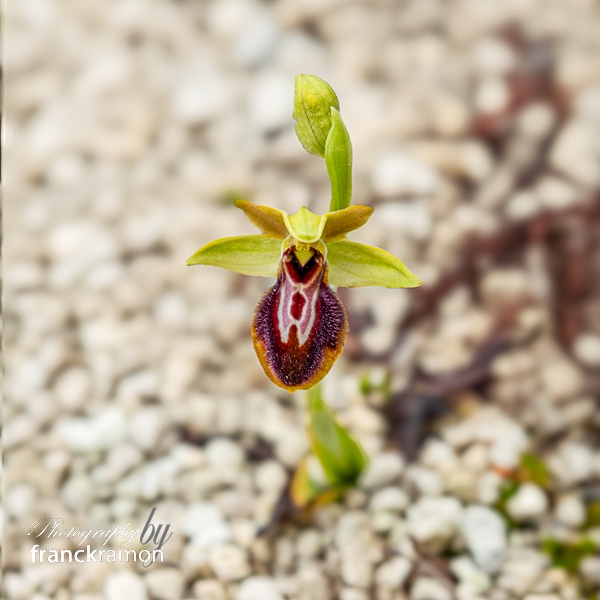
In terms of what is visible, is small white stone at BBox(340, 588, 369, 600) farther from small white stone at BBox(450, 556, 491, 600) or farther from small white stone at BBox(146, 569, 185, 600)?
small white stone at BBox(146, 569, 185, 600)

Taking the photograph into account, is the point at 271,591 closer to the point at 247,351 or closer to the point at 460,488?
the point at 460,488

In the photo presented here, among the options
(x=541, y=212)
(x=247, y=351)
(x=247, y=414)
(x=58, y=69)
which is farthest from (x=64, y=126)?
(x=541, y=212)

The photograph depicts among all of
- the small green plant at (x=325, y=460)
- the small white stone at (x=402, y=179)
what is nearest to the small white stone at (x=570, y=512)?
the small green plant at (x=325, y=460)

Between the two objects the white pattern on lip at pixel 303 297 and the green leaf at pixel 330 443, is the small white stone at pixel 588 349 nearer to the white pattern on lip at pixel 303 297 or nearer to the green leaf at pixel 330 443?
the green leaf at pixel 330 443

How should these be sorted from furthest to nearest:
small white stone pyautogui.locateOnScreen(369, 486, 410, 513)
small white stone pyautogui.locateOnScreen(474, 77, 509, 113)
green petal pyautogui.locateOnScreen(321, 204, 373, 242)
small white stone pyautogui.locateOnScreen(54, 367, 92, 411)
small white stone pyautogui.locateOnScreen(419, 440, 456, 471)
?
small white stone pyautogui.locateOnScreen(474, 77, 509, 113)
small white stone pyautogui.locateOnScreen(54, 367, 92, 411)
small white stone pyautogui.locateOnScreen(419, 440, 456, 471)
small white stone pyautogui.locateOnScreen(369, 486, 410, 513)
green petal pyautogui.locateOnScreen(321, 204, 373, 242)

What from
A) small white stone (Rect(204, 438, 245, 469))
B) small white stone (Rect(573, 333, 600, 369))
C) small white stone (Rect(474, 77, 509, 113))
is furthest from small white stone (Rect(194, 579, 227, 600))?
small white stone (Rect(474, 77, 509, 113))
